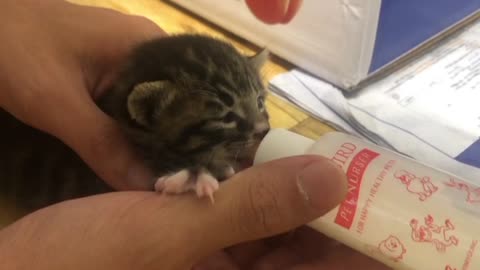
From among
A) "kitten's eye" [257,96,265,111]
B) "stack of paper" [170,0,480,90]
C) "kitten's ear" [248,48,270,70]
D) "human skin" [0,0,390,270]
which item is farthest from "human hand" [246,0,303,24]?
"human skin" [0,0,390,270]

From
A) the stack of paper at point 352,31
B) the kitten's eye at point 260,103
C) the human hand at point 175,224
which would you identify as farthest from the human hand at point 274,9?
the human hand at point 175,224

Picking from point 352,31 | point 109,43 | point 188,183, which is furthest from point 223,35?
point 188,183

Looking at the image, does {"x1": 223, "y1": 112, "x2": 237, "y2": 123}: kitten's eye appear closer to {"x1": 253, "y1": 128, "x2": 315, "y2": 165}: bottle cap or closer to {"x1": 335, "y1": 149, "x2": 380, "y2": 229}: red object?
{"x1": 253, "y1": 128, "x2": 315, "y2": 165}: bottle cap

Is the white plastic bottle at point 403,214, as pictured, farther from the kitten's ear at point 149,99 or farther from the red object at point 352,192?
the kitten's ear at point 149,99

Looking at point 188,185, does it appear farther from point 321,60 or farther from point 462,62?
point 462,62

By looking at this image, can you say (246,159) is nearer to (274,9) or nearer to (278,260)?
(278,260)

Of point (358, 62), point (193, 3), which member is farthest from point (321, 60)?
→ point (193, 3)
